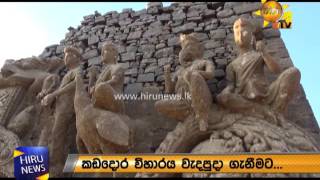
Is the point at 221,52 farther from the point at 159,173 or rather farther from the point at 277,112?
the point at 159,173

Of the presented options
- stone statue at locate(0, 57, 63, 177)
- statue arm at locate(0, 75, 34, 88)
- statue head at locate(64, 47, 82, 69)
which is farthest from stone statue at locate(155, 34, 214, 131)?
statue arm at locate(0, 75, 34, 88)

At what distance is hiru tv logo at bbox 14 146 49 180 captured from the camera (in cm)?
365

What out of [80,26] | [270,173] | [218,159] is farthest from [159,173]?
[80,26]

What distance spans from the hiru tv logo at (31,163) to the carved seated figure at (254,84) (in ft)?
6.22

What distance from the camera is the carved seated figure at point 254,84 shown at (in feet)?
12.0

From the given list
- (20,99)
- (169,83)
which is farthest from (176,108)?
(20,99)

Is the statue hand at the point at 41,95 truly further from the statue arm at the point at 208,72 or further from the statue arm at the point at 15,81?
the statue arm at the point at 208,72

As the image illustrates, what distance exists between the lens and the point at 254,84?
12.7 ft

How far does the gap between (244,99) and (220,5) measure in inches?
97.4

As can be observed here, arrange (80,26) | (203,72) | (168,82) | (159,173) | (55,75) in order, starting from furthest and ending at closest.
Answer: (80,26), (55,75), (168,82), (203,72), (159,173)

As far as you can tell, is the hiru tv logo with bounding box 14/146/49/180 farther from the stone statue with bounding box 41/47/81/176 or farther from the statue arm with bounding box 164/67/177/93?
the statue arm with bounding box 164/67/177/93

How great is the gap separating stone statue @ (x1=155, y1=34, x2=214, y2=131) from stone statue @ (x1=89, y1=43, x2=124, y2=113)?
0.48 m

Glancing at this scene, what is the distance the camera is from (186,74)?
158 inches

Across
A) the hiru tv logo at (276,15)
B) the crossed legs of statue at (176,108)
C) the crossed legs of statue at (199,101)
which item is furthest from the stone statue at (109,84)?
the hiru tv logo at (276,15)
